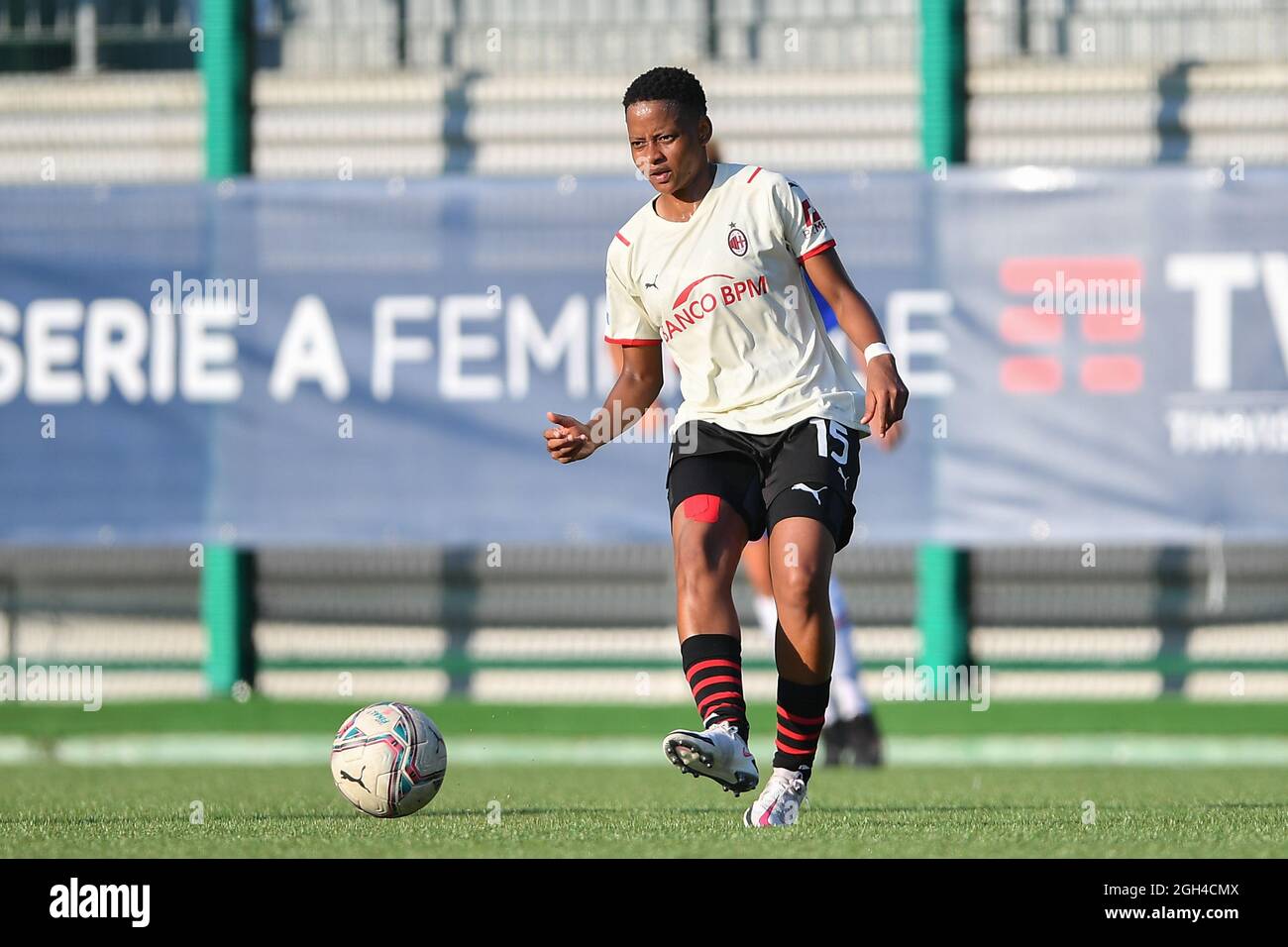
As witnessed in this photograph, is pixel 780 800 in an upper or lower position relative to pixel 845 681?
upper

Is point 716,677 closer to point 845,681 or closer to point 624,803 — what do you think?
point 624,803

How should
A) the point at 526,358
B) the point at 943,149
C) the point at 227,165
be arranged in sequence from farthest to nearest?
the point at 227,165, the point at 943,149, the point at 526,358

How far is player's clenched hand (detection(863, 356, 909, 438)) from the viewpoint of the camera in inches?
190

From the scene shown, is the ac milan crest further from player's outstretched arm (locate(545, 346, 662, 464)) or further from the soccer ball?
the soccer ball

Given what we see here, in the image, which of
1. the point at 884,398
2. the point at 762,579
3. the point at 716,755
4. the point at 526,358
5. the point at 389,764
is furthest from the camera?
the point at 526,358

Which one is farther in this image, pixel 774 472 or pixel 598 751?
pixel 598 751

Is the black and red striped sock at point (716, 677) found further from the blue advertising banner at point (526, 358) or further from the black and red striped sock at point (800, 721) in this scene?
the blue advertising banner at point (526, 358)

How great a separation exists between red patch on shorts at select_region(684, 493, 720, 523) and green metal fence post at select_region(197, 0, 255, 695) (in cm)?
544

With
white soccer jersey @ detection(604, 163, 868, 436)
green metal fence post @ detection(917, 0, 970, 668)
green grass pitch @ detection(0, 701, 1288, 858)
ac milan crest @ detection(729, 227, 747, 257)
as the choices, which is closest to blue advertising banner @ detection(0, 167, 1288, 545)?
green metal fence post @ detection(917, 0, 970, 668)

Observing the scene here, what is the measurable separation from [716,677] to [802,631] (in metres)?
0.24

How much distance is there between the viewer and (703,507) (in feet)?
16.5

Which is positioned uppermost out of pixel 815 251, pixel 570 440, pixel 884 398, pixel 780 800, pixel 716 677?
pixel 815 251

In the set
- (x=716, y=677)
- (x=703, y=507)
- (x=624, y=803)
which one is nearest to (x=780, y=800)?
(x=716, y=677)
